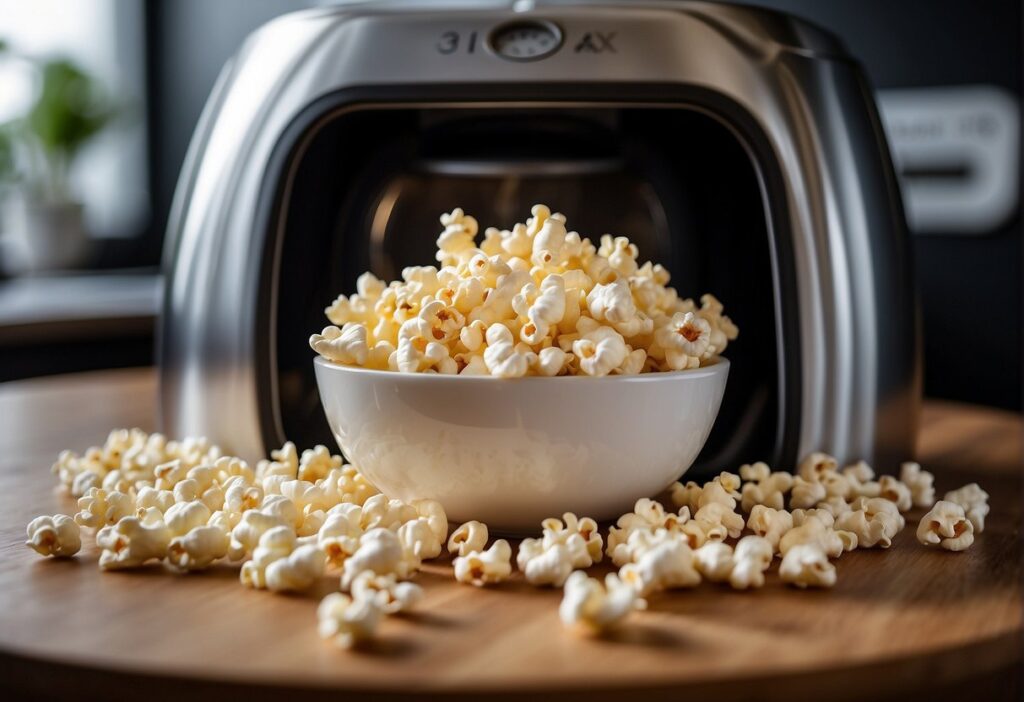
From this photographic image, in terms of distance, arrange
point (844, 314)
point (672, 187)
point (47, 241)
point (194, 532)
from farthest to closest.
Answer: point (47, 241) → point (672, 187) → point (844, 314) → point (194, 532)

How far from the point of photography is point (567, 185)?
87 cm

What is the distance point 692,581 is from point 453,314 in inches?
7.2

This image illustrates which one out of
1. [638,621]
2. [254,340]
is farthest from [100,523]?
[638,621]

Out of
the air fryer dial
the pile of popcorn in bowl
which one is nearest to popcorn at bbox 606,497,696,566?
the pile of popcorn in bowl

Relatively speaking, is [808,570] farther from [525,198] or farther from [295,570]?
[525,198]

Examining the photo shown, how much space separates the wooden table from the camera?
420mm

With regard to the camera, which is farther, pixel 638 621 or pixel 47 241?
pixel 47 241

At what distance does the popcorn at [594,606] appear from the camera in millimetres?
462

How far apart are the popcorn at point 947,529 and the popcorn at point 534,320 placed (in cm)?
15

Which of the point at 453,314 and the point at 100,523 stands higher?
the point at 453,314

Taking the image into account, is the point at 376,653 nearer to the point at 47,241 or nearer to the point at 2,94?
the point at 47,241

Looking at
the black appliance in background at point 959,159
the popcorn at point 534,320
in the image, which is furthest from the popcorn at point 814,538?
the black appliance in background at point 959,159

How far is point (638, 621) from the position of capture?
1.60 feet

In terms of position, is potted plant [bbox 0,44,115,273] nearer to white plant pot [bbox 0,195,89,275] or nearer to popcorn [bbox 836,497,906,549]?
white plant pot [bbox 0,195,89,275]
